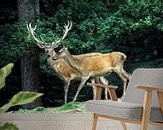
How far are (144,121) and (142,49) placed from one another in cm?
572

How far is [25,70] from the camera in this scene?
311 inches

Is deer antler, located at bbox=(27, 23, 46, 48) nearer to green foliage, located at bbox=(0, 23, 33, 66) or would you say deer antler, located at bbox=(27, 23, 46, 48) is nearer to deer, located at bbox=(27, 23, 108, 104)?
deer, located at bbox=(27, 23, 108, 104)

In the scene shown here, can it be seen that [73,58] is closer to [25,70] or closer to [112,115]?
[25,70]

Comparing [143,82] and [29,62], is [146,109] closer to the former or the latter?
[143,82]

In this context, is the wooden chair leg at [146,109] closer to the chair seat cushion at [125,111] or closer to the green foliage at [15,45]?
the chair seat cushion at [125,111]

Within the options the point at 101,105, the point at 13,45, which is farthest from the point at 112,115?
the point at 13,45

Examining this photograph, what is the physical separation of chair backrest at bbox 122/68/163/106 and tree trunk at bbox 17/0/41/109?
4.29 m

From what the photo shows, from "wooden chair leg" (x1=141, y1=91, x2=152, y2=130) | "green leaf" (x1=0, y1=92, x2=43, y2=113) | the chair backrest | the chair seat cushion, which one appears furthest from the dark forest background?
"green leaf" (x1=0, y1=92, x2=43, y2=113)

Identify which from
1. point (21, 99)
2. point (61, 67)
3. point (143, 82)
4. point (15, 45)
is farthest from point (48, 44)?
point (21, 99)

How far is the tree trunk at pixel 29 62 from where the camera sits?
7.79 meters

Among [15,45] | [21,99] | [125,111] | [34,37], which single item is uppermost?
[21,99]

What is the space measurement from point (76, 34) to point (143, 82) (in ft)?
14.1

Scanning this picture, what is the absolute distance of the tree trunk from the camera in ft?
25.6

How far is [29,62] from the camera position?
7852mm
